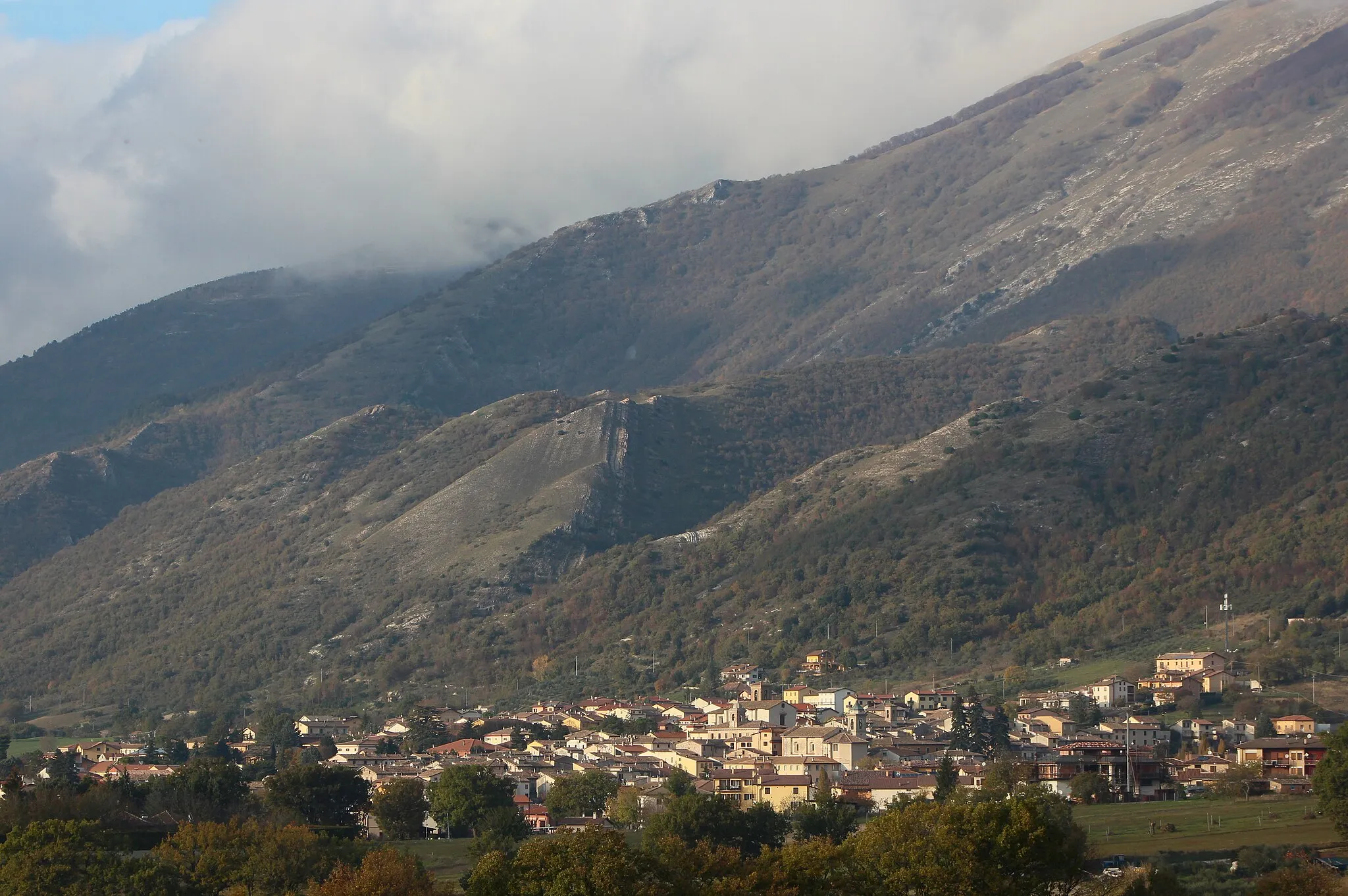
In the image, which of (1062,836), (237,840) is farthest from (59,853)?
(1062,836)

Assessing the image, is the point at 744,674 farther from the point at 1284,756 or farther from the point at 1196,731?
the point at 1284,756

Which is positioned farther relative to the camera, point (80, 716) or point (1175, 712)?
point (80, 716)

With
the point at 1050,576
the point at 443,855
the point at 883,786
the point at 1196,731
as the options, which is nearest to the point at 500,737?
the point at 883,786

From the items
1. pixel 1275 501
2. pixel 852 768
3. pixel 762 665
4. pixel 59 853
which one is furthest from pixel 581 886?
pixel 1275 501

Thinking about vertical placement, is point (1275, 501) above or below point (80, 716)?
above

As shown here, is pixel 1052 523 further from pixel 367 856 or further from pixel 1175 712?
pixel 367 856

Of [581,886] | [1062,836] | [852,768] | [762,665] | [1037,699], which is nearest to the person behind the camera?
[581,886]

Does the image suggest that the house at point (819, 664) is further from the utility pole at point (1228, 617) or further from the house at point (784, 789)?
the house at point (784, 789)

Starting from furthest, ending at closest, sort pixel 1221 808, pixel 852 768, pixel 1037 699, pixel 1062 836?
pixel 1037 699, pixel 852 768, pixel 1221 808, pixel 1062 836
